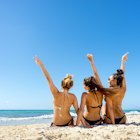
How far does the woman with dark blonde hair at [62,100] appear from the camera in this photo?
6.02 m

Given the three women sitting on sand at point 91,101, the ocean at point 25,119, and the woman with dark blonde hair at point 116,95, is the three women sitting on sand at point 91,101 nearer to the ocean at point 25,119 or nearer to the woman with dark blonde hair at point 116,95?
the woman with dark blonde hair at point 116,95

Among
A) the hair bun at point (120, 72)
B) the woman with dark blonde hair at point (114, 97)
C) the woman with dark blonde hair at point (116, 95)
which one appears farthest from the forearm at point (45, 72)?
the hair bun at point (120, 72)

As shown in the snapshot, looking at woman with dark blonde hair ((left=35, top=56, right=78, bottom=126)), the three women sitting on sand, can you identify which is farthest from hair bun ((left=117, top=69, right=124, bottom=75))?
woman with dark blonde hair ((left=35, top=56, right=78, bottom=126))

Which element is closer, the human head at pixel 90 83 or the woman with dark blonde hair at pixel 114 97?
the human head at pixel 90 83

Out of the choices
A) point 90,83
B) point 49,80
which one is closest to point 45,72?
point 49,80

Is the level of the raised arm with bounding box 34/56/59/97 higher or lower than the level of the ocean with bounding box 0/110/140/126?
higher

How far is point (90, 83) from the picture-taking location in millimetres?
6145

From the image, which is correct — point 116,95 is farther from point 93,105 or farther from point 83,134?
point 83,134

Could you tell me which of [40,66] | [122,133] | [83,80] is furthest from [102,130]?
[40,66]

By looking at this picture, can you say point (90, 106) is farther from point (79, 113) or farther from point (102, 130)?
point (102, 130)

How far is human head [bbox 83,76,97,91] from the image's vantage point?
612 centimetres

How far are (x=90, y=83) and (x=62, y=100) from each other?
74 centimetres

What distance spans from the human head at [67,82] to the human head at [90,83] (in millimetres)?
349

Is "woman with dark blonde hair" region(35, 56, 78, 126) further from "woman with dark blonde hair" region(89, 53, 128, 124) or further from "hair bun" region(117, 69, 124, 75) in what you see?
"hair bun" region(117, 69, 124, 75)
